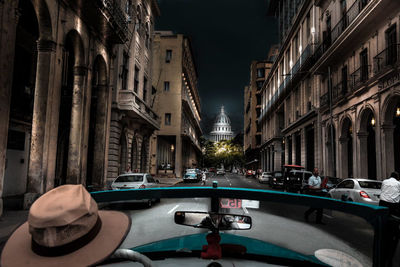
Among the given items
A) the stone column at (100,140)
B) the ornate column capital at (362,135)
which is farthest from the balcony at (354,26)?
the stone column at (100,140)

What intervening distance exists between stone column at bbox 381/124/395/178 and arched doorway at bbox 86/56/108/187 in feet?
55.0

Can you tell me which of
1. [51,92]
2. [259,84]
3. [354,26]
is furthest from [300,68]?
[259,84]

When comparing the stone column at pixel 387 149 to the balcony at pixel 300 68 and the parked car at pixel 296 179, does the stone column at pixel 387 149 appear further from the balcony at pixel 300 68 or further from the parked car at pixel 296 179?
the balcony at pixel 300 68

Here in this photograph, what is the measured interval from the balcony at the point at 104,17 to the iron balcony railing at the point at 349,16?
15.4 m

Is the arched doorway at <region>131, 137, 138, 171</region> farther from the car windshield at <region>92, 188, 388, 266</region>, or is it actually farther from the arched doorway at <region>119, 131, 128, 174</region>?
the car windshield at <region>92, 188, 388, 266</region>

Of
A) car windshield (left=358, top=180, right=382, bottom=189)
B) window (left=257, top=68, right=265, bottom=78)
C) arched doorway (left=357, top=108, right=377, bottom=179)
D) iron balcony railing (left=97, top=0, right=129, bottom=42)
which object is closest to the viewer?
car windshield (left=358, top=180, right=382, bottom=189)

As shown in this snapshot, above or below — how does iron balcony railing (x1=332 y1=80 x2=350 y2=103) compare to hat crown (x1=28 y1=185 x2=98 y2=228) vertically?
above

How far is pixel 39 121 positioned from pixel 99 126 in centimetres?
679

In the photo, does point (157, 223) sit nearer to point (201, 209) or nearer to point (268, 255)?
point (201, 209)

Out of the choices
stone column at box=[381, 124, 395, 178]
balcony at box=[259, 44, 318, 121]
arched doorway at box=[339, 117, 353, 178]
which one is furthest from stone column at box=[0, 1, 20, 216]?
balcony at box=[259, 44, 318, 121]

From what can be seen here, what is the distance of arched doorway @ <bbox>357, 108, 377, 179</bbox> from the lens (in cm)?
2042

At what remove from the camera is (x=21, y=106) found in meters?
16.3

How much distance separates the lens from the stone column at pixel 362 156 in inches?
809

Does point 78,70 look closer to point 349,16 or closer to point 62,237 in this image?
point 62,237
